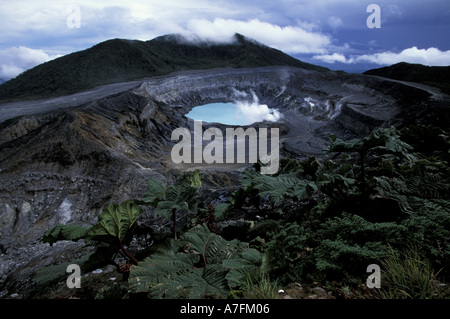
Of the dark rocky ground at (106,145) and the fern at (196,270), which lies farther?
the dark rocky ground at (106,145)

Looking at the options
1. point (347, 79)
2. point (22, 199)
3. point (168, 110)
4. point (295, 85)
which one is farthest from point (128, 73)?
point (22, 199)

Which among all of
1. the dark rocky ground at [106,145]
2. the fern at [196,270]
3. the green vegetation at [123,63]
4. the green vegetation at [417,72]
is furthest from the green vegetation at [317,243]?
the green vegetation at [417,72]

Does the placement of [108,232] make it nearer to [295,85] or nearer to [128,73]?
[295,85]

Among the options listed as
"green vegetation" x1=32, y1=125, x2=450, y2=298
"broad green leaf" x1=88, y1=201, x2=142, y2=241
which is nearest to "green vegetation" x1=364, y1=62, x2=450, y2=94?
"green vegetation" x1=32, y1=125, x2=450, y2=298

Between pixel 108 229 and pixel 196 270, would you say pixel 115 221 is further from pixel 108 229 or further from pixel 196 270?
pixel 196 270

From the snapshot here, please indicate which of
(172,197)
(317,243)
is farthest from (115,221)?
(317,243)

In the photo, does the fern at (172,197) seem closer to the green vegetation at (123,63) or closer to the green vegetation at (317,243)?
the green vegetation at (317,243)

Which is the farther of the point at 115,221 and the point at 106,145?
the point at 106,145
